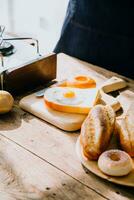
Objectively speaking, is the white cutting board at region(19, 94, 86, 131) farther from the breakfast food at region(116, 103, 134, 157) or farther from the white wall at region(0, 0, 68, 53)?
the white wall at region(0, 0, 68, 53)

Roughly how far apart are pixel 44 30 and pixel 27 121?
2.31 m

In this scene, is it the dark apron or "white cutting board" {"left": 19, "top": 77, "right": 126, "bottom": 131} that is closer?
"white cutting board" {"left": 19, "top": 77, "right": 126, "bottom": 131}

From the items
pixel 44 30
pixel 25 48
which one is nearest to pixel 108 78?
pixel 25 48

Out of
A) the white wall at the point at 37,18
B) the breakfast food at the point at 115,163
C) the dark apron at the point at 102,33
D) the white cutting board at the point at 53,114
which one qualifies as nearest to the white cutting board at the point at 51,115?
the white cutting board at the point at 53,114

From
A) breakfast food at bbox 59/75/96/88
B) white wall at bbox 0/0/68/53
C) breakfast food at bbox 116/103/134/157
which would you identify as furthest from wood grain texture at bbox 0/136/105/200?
white wall at bbox 0/0/68/53

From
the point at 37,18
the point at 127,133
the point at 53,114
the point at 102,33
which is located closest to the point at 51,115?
the point at 53,114

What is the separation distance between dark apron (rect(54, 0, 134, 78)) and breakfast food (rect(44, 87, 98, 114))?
618 millimetres

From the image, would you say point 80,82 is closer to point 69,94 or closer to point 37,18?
point 69,94

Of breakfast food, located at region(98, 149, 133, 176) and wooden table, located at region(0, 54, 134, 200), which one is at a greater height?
breakfast food, located at region(98, 149, 133, 176)

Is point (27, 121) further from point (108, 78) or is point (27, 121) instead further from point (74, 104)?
point (108, 78)

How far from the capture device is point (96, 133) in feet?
3.26

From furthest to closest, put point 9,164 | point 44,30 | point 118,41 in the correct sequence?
1. point 44,30
2. point 118,41
3. point 9,164

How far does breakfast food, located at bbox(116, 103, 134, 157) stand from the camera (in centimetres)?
100

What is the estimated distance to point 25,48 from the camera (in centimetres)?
147
